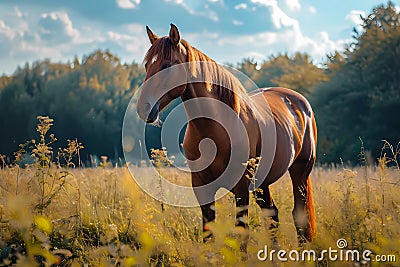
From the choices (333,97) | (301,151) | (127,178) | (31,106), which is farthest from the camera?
(31,106)

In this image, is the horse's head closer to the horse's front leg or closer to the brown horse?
the brown horse

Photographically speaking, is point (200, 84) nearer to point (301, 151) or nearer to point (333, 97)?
point (301, 151)

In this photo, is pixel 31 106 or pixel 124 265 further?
pixel 31 106

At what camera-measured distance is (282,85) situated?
27.0 meters

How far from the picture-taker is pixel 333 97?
2297 centimetres

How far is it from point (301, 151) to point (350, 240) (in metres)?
2.11

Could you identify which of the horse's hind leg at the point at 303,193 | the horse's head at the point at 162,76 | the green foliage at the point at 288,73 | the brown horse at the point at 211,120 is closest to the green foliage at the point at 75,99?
the green foliage at the point at 288,73

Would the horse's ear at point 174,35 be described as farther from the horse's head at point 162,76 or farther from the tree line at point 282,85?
the tree line at point 282,85

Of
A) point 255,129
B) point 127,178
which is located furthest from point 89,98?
point 255,129

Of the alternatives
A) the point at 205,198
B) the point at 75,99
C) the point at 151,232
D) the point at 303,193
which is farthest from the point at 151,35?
the point at 75,99

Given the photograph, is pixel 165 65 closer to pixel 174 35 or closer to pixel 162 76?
pixel 162 76

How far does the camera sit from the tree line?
2130cm

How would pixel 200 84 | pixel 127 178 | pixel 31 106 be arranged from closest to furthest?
pixel 200 84, pixel 127 178, pixel 31 106

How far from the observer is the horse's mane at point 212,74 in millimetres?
3876
